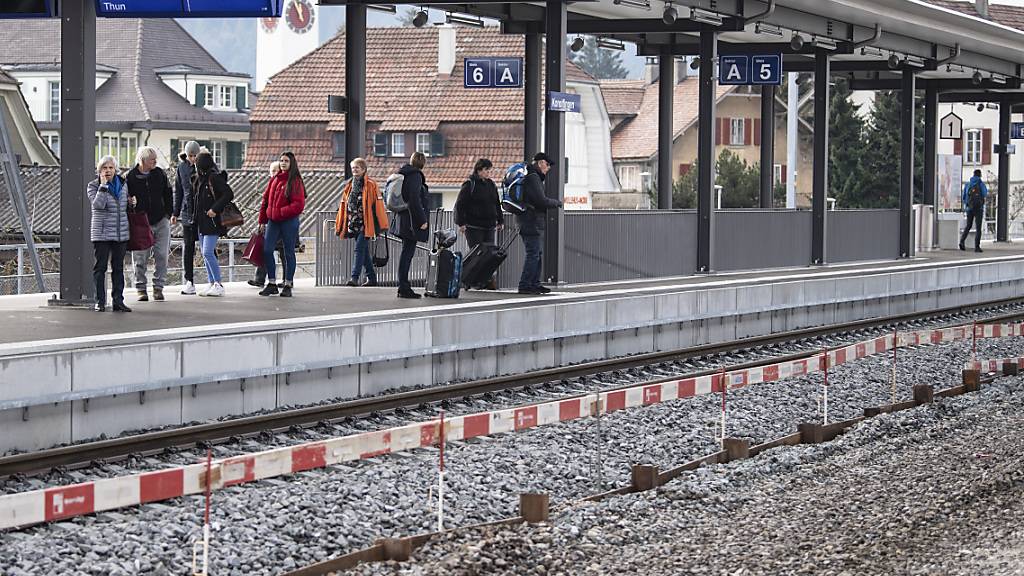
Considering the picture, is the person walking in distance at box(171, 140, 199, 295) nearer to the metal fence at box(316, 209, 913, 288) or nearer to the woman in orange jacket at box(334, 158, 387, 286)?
the woman in orange jacket at box(334, 158, 387, 286)

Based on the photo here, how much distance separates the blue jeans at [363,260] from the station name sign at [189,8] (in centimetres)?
530

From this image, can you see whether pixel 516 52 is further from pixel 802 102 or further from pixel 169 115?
pixel 169 115

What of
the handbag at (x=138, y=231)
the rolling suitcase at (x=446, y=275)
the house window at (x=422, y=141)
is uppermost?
the house window at (x=422, y=141)

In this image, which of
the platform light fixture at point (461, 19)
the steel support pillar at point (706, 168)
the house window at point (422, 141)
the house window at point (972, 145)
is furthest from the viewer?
the house window at point (972, 145)

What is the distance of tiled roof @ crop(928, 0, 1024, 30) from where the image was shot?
1951 inches

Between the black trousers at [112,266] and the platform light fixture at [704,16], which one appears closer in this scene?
the black trousers at [112,266]

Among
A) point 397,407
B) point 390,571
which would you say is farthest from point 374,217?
point 390,571

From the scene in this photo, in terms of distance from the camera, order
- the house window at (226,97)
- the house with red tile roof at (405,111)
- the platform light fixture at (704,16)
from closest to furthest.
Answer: the platform light fixture at (704,16) < the house with red tile roof at (405,111) < the house window at (226,97)

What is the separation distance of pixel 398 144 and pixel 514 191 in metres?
60.3

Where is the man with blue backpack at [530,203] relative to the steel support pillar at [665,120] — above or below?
below

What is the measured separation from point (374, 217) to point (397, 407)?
6.53m

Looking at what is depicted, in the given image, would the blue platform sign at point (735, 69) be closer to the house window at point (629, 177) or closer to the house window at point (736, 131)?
the house window at point (736, 131)

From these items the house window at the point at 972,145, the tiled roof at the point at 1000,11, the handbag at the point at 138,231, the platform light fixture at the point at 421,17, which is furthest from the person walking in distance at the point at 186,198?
the house window at the point at 972,145

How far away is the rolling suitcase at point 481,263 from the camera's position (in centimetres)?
2222
